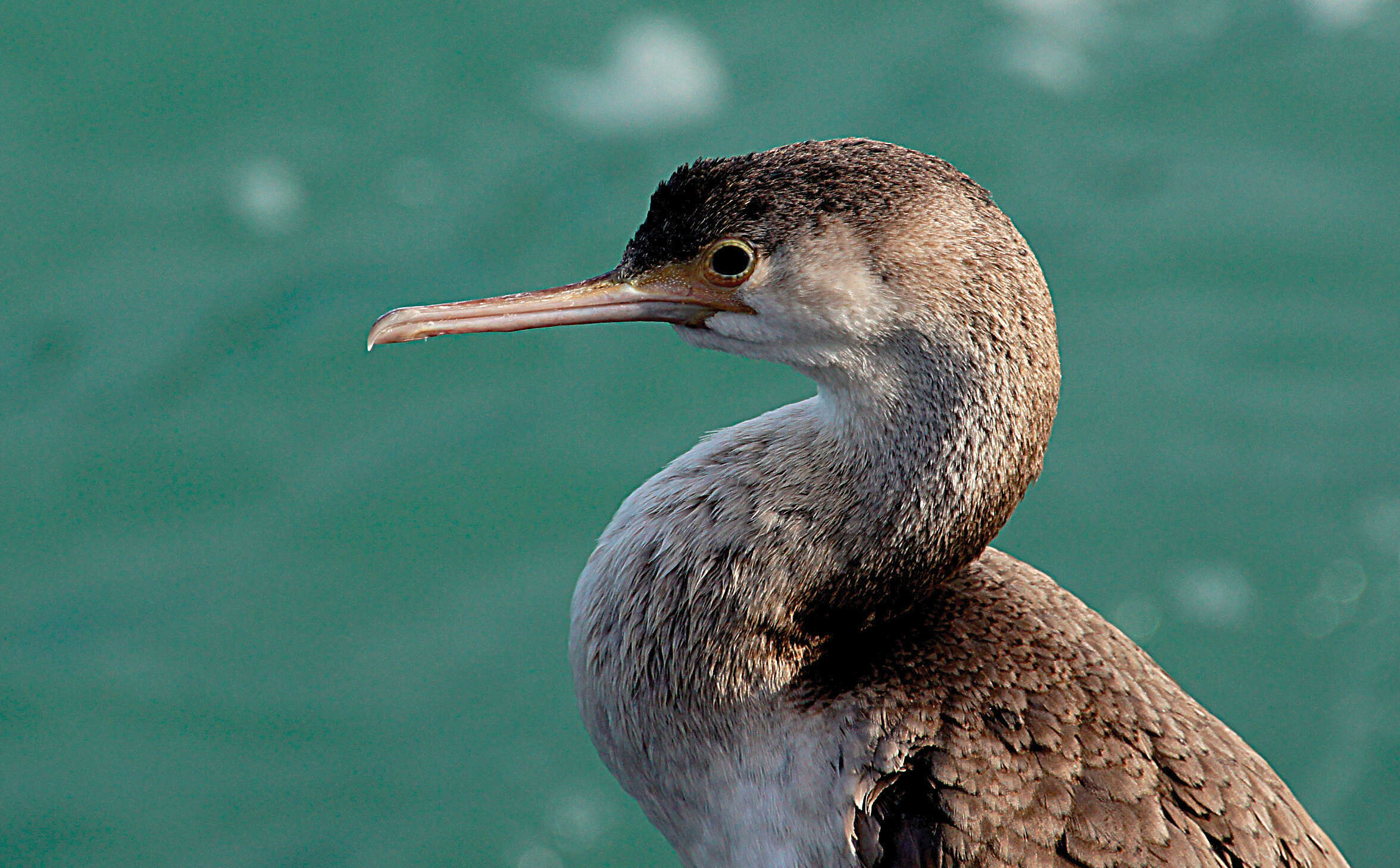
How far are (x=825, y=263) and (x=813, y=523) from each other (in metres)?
0.49

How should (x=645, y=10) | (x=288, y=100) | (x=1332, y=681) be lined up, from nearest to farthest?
(x=1332, y=681), (x=288, y=100), (x=645, y=10)

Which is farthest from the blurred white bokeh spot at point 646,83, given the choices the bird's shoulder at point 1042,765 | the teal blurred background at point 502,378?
the bird's shoulder at point 1042,765

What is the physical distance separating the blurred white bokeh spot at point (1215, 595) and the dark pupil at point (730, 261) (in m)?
2.92

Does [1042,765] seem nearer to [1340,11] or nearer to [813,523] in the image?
[813,523]

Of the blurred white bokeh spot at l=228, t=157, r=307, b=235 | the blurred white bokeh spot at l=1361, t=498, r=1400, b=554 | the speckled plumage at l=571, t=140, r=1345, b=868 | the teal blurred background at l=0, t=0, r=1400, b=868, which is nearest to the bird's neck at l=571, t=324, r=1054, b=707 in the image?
the speckled plumage at l=571, t=140, r=1345, b=868

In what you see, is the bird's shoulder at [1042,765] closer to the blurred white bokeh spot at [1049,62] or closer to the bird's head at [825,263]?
the bird's head at [825,263]

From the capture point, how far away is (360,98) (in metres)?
5.69

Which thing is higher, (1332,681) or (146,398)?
(146,398)

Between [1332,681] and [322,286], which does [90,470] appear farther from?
[1332,681]

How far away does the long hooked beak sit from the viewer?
2326 millimetres

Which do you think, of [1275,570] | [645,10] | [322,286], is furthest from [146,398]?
[1275,570]

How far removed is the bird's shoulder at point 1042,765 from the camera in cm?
224

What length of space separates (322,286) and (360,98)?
3.15ft

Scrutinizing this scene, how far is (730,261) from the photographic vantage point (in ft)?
7.48
